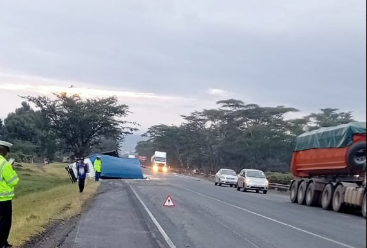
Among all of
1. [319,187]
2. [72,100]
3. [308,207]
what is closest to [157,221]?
[319,187]

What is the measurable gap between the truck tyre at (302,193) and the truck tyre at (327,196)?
10.2 ft

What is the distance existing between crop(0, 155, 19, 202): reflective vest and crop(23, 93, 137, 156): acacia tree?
51.6 meters

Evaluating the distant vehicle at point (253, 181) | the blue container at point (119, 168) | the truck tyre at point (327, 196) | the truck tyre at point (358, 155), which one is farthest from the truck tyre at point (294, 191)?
the truck tyre at point (358, 155)

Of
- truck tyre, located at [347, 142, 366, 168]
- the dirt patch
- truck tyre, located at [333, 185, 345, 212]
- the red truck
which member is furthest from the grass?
truck tyre, located at [347, 142, 366, 168]

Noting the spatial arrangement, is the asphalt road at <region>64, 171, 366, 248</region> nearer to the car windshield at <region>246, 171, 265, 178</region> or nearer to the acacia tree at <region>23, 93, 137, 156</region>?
the car windshield at <region>246, 171, 265, 178</region>

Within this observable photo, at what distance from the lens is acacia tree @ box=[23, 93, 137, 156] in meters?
63.3

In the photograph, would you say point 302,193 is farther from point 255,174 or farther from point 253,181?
point 253,181

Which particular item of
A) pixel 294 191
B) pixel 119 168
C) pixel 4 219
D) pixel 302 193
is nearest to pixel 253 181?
pixel 294 191

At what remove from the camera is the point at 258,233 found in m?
15.7

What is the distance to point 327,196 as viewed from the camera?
2173 cm

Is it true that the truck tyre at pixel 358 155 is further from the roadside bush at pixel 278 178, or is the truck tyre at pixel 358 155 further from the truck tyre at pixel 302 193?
the roadside bush at pixel 278 178

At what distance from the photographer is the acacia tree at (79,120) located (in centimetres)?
6331

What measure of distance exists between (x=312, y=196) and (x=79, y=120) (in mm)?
41492

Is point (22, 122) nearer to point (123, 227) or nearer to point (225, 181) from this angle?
point (225, 181)
